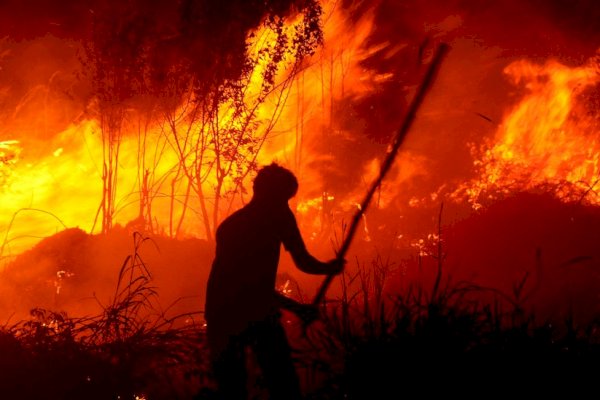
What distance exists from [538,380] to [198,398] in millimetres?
2285

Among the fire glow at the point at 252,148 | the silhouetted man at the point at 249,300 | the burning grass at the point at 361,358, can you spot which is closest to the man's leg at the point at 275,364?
the silhouetted man at the point at 249,300

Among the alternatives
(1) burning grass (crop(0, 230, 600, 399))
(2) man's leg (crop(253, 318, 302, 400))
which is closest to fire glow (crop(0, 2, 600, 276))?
(1) burning grass (crop(0, 230, 600, 399))

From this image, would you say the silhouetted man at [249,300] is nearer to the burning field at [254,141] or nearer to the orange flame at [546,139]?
the burning field at [254,141]

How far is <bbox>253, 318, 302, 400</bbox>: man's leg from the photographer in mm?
4129

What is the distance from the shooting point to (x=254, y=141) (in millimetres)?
11875

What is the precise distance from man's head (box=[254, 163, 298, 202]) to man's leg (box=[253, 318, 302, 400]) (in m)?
0.80

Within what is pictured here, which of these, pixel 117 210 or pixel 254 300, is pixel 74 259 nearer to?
pixel 117 210

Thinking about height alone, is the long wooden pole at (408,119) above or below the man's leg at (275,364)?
above

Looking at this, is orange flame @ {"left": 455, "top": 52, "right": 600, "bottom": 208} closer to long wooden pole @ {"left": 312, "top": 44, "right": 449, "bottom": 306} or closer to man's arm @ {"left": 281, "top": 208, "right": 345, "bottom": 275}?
long wooden pole @ {"left": 312, "top": 44, "right": 449, "bottom": 306}

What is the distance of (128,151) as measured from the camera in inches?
492

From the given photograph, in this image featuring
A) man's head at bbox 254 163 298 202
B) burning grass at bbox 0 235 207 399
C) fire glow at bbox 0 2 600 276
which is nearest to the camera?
man's head at bbox 254 163 298 202

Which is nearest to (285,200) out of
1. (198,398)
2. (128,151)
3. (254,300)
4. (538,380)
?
(254,300)

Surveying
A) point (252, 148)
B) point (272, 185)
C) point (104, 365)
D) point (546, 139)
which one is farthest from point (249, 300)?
point (546, 139)

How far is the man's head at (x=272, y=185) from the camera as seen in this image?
423 centimetres
